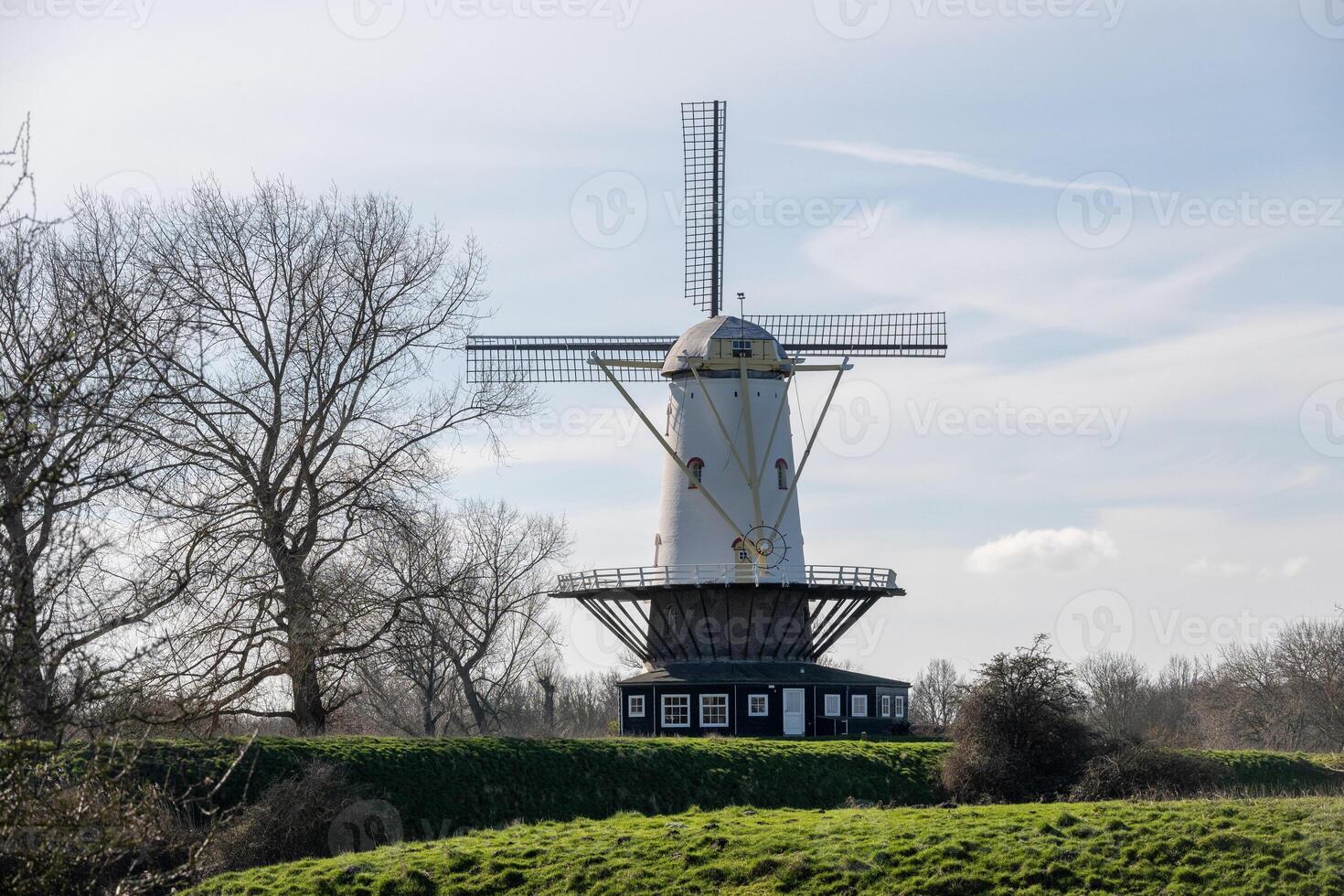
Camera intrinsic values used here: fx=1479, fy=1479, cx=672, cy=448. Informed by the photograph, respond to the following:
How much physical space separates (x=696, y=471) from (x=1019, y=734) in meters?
13.1

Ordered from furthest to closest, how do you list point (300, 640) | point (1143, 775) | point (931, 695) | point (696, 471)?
point (931, 695) < point (696, 471) < point (1143, 775) < point (300, 640)

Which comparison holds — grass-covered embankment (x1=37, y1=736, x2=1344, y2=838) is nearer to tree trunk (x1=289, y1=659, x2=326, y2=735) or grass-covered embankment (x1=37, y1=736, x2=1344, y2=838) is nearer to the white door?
tree trunk (x1=289, y1=659, x2=326, y2=735)

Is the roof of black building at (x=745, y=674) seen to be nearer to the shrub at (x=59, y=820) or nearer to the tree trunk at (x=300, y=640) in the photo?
the tree trunk at (x=300, y=640)

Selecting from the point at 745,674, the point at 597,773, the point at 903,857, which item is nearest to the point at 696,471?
the point at 745,674

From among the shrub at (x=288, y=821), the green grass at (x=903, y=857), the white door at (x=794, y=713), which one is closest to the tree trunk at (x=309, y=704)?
the shrub at (x=288, y=821)

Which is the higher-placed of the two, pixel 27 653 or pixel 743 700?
pixel 743 700

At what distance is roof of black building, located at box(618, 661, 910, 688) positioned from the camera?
37.4 meters

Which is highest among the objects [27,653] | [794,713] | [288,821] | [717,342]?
[717,342]

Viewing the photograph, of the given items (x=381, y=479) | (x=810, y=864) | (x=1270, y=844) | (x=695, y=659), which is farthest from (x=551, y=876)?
(x=695, y=659)

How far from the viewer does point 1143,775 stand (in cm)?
2700

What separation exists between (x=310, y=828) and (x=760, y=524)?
17.5 m

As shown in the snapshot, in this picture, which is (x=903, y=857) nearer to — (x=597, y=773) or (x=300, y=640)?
(x=597, y=773)

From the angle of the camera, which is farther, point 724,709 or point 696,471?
point 696,471

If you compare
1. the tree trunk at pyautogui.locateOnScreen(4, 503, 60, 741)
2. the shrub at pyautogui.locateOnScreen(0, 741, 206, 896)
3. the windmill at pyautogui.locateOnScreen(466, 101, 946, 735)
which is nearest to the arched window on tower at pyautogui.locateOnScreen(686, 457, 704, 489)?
the windmill at pyautogui.locateOnScreen(466, 101, 946, 735)
